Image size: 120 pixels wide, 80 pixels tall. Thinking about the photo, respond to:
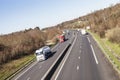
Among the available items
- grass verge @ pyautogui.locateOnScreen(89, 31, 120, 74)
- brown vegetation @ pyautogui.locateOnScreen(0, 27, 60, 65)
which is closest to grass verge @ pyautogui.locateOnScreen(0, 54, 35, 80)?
brown vegetation @ pyautogui.locateOnScreen(0, 27, 60, 65)

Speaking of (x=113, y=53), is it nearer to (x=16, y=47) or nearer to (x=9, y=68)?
(x=9, y=68)

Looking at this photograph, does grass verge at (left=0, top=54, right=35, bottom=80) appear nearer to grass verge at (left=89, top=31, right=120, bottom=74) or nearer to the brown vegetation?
the brown vegetation

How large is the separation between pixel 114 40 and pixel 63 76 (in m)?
22.4

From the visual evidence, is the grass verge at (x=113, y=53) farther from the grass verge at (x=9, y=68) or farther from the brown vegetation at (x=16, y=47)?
the brown vegetation at (x=16, y=47)

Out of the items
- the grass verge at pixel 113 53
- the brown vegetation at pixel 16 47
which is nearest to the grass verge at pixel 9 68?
the brown vegetation at pixel 16 47

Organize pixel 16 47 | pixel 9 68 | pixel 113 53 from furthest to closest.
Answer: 1. pixel 16 47
2. pixel 9 68
3. pixel 113 53

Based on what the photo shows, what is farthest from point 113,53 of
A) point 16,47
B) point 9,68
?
point 16,47

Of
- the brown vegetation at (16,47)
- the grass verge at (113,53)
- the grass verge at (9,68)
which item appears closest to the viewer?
the grass verge at (113,53)

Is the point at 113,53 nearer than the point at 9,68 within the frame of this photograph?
Yes

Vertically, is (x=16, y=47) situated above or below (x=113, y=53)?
below

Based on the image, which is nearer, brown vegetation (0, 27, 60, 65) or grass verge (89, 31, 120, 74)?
grass verge (89, 31, 120, 74)

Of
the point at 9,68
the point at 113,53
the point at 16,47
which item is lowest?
the point at 9,68

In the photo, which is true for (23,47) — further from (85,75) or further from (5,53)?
(85,75)

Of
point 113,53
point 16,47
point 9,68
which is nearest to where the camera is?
point 113,53
